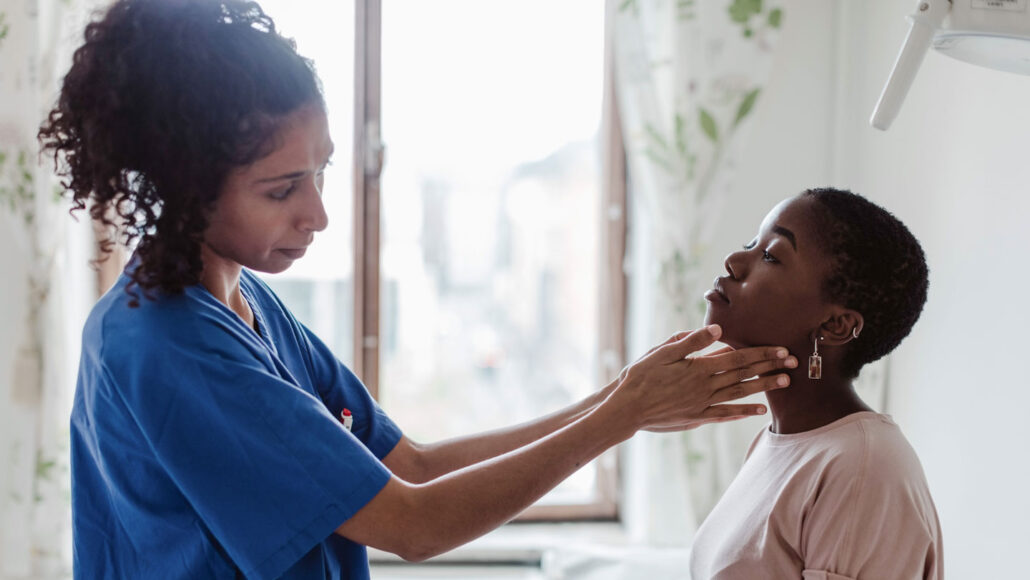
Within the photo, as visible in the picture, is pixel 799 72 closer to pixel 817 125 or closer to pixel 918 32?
pixel 817 125

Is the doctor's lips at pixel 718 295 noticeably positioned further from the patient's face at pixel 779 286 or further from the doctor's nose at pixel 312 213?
the doctor's nose at pixel 312 213

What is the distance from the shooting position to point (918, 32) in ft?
3.59

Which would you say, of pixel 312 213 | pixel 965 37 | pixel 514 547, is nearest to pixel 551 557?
pixel 514 547

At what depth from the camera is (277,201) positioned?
1.04 meters

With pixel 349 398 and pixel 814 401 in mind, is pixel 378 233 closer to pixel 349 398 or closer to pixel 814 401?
pixel 349 398

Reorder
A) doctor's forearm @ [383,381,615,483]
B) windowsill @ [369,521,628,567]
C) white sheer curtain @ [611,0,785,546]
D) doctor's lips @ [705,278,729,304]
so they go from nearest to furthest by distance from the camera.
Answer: doctor's lips @ [705,278,729,304]
doctor's forearm @ [383,381,615,483]
white sheer curtain @ [611,0,785,546]
windowsill @ [369,521,628,567]

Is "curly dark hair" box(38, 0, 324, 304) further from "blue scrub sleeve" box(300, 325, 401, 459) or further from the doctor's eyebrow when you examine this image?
the doctor's eyebrow

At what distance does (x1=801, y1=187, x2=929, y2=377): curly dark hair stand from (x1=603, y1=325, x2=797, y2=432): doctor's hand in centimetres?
13

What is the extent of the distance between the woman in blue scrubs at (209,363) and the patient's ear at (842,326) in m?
0.33

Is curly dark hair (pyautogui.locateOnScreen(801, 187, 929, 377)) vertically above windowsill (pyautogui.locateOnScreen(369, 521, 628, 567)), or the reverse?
curly dark hair (pyautogui.locateOnScreen(801, 187, 929, 377))

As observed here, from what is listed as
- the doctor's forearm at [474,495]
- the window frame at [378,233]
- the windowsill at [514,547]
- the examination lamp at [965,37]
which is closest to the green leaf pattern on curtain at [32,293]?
the window frame at [378,233]

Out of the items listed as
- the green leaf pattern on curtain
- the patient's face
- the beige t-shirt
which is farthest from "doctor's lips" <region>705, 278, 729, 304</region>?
the green leaf pattern on curtain

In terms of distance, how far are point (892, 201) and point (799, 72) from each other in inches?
20.8

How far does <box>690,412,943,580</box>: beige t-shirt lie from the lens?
1058 millimetres
